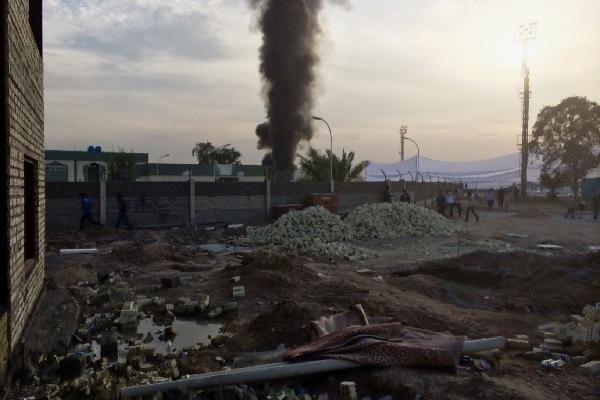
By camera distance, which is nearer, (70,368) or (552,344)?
(70,368)

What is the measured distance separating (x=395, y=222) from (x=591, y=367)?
1611 centimetres

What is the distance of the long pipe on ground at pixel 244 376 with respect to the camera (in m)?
4.55

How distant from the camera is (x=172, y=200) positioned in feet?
70.4

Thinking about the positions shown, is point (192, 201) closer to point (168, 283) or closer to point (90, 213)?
point (90, 213)

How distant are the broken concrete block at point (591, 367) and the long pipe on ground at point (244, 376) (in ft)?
8.33

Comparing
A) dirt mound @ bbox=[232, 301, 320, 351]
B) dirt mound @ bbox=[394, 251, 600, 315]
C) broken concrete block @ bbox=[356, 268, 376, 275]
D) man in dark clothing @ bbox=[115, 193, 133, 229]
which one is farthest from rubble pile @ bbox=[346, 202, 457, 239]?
dirt mound @ bbox=[232, 301, 320, 351]

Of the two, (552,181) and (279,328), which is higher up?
(552,181)

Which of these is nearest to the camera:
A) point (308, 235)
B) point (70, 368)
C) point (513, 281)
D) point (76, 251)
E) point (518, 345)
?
point (70, 368)

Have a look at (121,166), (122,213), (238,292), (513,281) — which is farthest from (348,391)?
(121,166)

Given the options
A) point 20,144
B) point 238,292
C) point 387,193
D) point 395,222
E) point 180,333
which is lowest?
point 180,333

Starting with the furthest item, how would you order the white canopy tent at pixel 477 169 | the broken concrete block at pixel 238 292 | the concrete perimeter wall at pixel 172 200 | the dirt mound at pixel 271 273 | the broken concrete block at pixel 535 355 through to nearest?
the white canopy tent at pixel 477 169
the concrete perimeter wall at pixel 172 200
the dirt mound at pixel 271 273
the broken concrete block at pixel 238 292
the broken concrete block at pixel 535 355

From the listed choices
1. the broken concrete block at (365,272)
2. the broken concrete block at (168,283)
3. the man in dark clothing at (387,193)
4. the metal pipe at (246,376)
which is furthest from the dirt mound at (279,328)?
the man in dark clothing at (387,193)

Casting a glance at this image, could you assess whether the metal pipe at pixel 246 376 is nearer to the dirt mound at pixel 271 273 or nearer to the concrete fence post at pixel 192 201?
the dirt mound at pixel 271 273

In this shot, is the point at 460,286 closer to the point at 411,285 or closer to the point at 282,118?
the point at 411,285
